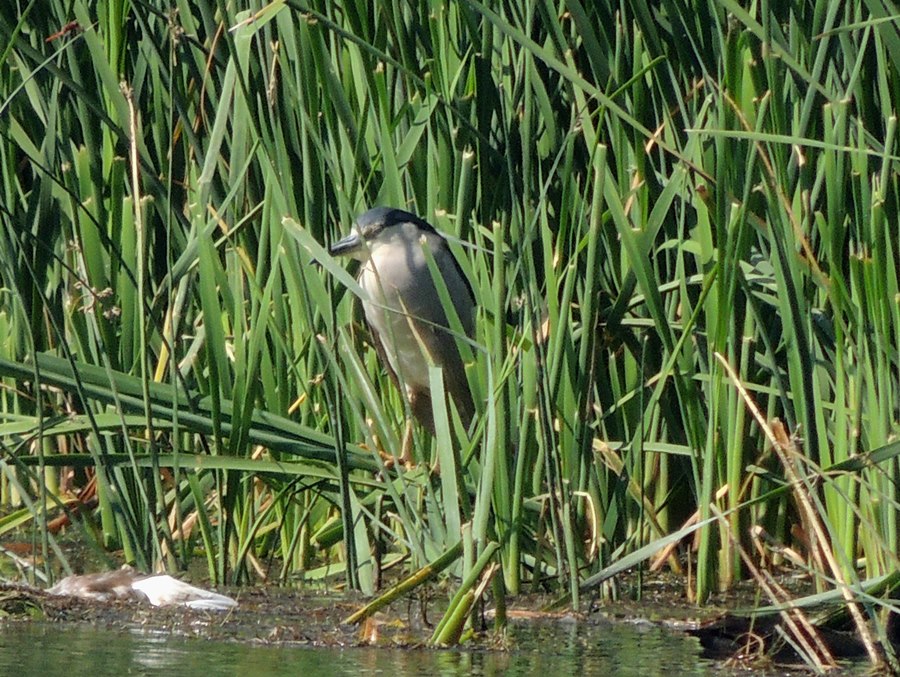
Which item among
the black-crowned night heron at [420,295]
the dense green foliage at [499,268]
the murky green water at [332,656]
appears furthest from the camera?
the black-crowned night heron at [420,295]

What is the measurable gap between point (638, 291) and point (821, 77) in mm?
687

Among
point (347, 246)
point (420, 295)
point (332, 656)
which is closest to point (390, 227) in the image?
point (420, 295)

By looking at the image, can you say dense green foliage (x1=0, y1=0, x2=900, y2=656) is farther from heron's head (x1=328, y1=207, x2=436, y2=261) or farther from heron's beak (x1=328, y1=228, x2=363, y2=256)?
heron's head (x1=328, y1=207, x2=436, y2=261)

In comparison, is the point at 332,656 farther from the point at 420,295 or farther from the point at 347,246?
the point at 420,295

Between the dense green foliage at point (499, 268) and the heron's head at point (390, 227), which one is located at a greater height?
the heron's head at point (390, 227)

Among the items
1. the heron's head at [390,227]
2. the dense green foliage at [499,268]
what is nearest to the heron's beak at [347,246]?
the dense green foliage at [499,268]

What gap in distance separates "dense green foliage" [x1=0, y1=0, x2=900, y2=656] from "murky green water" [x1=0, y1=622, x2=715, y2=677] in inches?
5.7

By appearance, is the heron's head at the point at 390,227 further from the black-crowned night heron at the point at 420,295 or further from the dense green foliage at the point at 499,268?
the dense green foliage at the point at 499,268

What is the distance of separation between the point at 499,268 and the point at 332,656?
2.21 ft

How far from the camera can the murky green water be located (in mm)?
2252

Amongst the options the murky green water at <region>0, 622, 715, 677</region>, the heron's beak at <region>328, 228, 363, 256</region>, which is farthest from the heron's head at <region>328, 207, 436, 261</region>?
the murky green water at <region>0, 622, 715, 677</region>

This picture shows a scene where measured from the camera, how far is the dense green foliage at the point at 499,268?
2637 millimetres

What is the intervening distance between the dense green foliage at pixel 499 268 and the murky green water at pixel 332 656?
144mm

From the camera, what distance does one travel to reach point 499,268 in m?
2.47
